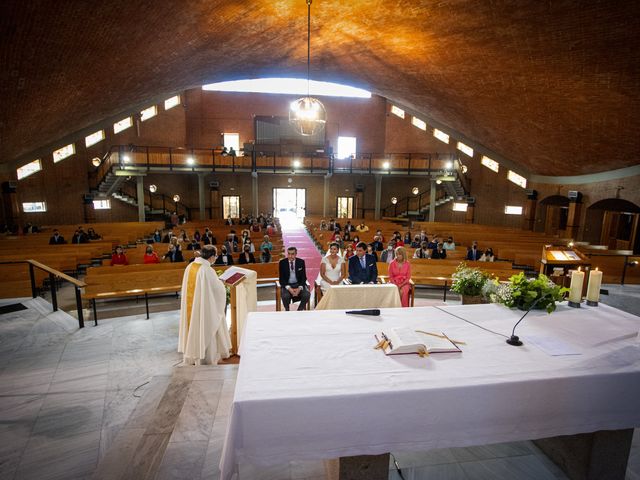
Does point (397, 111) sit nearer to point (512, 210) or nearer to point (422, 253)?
point (512, 210)

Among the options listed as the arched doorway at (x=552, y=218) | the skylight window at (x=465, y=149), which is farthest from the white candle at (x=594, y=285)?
the skylight window at (x=465, y=149)

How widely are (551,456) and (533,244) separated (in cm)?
1205

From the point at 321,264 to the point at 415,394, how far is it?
15.3 feet

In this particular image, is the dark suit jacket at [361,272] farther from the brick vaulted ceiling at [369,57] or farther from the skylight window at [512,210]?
the skylight window at [512,210]

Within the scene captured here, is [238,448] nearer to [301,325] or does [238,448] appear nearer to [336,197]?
[301,325]

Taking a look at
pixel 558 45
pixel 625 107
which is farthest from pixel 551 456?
pixel 625 107

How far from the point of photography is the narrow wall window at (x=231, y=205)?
24.6 meters

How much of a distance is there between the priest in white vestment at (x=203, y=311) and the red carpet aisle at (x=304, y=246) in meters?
5.42

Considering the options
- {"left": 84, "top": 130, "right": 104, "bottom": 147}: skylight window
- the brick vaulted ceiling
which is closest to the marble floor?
the brick vaulted ceiling

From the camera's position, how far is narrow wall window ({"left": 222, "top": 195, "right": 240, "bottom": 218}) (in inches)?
968

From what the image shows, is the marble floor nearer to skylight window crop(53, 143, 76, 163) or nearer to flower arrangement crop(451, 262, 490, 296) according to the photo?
flower arrangement crop(451, 262, 490, 296)

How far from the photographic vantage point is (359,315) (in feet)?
9.30

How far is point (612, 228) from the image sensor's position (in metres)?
16.4

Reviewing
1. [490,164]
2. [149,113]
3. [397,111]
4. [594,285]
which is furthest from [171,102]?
[594,285]
